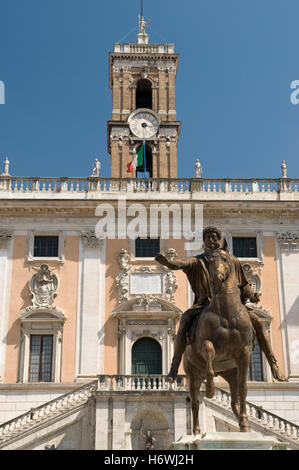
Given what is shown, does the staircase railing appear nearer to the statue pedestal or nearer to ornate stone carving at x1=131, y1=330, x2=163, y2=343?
ornate stone carving at x1=131, y1=330, x2=163, y2=343

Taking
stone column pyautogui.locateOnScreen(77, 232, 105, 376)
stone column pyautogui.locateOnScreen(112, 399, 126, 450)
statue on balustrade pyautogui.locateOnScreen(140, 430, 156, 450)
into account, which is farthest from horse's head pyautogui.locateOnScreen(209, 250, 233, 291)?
stone column pyautogui.locateOnScreen(77, 232, 105, 376)

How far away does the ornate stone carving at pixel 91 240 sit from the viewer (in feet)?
100

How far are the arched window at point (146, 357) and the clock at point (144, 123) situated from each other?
39.7 ft

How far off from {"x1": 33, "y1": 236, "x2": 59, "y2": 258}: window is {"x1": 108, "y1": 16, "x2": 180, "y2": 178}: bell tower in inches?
232

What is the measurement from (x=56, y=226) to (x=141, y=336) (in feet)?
20.5

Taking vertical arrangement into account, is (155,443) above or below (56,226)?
below

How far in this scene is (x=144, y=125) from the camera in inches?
1438

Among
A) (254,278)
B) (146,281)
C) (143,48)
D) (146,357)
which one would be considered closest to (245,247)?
(254,278)

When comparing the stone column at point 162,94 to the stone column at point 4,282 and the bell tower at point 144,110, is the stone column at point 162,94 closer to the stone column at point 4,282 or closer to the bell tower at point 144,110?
the bell tower at point 144,110

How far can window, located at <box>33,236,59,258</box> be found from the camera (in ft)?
99.9

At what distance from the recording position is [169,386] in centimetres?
2453

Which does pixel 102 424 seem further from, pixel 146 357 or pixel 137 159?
pixel 137 159

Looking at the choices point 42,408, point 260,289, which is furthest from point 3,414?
point 260,289

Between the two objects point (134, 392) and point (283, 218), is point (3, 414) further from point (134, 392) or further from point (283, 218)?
point (283, 218)
